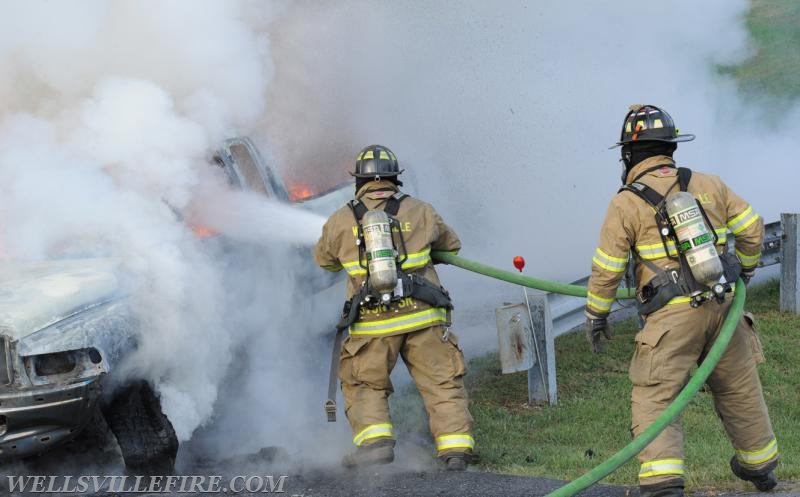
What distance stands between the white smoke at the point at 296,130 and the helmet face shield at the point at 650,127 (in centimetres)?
257

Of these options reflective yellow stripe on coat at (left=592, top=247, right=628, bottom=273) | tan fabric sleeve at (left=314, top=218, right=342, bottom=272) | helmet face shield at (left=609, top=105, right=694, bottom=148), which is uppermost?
helmet face shield at (left=609, top=105, right=694, bottom=148)

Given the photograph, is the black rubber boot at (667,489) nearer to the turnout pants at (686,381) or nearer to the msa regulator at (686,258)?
the turnout pants at (686,381)

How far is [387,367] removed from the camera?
645cm

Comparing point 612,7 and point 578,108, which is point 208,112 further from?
point 612,7

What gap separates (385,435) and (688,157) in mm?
8486

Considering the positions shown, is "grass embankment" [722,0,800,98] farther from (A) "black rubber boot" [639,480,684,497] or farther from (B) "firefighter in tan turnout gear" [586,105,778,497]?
(A) "black rubber boot" [639,480,684,497]

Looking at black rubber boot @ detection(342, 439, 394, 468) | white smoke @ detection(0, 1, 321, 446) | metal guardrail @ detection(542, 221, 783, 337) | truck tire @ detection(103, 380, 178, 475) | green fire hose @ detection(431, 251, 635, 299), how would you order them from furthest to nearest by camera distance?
metal guardrail @ detection(542, 221, 783, 337) → green fire hose @ detection(431, 251, 635, 299) → white smoke @ detection(0, 1, 321, 446) → black rubber boot @ detection(342, 439, 394, 468) → truck tire @ detection(103, 380, 178, 475)

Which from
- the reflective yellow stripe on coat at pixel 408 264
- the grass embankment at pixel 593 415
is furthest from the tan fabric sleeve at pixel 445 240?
the grass embankment at pixel 593 415

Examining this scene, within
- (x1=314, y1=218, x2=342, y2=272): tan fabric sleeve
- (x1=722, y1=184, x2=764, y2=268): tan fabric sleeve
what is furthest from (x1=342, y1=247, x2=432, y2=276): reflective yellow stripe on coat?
(x1=722, y1=184, x2=764, y2=268): tan fabric sleeve

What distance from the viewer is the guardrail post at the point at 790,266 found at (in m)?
8.97

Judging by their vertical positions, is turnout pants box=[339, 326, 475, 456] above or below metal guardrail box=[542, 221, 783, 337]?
below

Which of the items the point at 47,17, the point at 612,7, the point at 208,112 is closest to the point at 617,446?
the point at 208,112

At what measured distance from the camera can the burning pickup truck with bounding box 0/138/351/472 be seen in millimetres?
5629

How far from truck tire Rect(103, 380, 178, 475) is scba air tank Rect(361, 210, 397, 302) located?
1383mm
